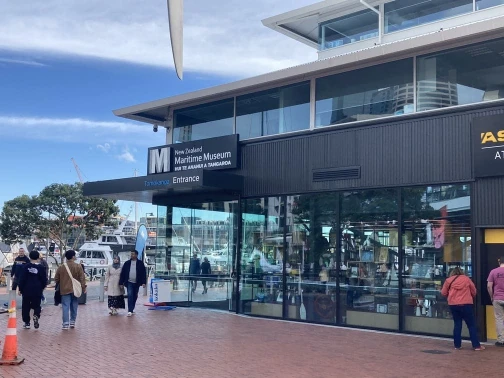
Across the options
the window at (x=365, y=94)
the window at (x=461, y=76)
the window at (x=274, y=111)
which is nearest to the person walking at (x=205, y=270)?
the window at (x=274, y=111)

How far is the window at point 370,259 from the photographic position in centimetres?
1309

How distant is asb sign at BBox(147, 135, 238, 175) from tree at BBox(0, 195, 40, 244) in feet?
87.0

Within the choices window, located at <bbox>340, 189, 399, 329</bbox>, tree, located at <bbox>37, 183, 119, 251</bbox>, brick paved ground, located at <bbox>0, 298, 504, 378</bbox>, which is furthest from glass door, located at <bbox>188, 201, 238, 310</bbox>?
tree, located at <bbox>37, 183, 119, 251</bbox>

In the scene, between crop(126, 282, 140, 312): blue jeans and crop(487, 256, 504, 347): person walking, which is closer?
crop(487, 256, 504, 347): person walking

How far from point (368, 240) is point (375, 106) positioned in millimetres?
3024

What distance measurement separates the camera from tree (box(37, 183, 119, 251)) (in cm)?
4175

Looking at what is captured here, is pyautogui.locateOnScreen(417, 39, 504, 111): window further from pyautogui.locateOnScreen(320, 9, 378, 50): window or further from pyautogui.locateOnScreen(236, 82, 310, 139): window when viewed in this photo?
pyautogui.locateOnScreen(320, 9, 378, 50): window

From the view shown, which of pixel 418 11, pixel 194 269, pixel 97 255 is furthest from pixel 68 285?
pixel 97 255

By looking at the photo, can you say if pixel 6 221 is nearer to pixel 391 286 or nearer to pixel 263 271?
pixel 263 271

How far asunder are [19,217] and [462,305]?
1459 inches

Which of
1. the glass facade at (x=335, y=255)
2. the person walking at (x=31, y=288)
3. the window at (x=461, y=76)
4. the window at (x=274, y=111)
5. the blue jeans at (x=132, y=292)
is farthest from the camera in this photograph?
the blue jeans at (x=132, y=292)

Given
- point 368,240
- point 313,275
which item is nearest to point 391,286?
point 368,240

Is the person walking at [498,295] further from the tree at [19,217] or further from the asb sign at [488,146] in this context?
the tree at [19,217]

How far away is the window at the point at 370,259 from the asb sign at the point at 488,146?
195cm
